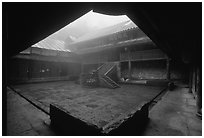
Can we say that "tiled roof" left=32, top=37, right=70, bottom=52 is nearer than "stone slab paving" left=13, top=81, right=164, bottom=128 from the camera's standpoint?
No

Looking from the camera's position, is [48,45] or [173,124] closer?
[173,124]

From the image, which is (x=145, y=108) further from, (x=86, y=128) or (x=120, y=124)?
(x=86, y=128)

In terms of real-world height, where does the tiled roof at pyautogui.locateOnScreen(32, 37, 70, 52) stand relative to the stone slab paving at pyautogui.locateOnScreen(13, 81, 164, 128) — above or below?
above

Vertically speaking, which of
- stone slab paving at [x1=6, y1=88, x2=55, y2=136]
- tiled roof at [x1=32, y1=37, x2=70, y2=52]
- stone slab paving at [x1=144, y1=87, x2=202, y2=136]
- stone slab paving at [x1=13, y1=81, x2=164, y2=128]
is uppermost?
tiled roof at [x1=32, y1=37, x2=70, y2=52]

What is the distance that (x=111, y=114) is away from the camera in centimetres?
422

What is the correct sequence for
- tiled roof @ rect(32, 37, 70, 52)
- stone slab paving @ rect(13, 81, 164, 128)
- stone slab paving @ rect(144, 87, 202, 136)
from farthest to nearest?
tiled roof @ rect(32, 37, 70, 52) < stone slab paving @ rect(13, 81, 164, 128) < stone slab paving @ rect(144, 87, 202, 136)

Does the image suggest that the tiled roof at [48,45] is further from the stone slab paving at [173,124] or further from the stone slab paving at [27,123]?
the stone slab paving at [173,124]

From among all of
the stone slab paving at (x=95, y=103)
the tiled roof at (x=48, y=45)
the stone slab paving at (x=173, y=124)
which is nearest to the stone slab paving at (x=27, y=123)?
the stone slab paving at (x=95, y=103)

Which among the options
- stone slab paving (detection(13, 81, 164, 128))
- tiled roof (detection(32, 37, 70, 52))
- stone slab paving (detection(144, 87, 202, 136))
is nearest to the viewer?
stone slab paving (detection(144, 87, 202, 136))

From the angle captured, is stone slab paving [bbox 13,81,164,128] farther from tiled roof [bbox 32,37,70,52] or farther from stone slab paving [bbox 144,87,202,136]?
tiled roof [bbox 32,37,70,52]

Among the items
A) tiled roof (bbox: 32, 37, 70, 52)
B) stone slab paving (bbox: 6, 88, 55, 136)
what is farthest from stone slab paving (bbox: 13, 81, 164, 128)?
tiled roof (bbox: 32, 37, 70, 52)

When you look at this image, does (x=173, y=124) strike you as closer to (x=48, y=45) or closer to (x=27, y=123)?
(x=27, y=123)

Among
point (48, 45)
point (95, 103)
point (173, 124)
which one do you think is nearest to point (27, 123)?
point (95, 103)

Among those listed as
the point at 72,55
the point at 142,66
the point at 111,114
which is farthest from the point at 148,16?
the point at 72,55
